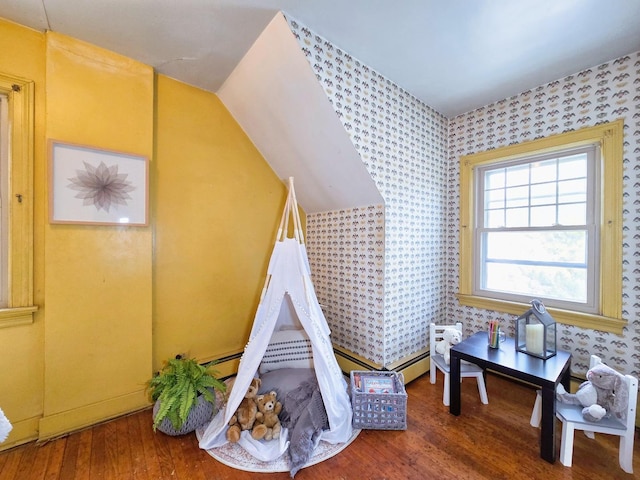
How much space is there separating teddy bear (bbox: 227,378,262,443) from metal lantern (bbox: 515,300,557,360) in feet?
6.15

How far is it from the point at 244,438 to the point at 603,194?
2.93 metres

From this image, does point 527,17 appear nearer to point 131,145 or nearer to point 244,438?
point 131,145

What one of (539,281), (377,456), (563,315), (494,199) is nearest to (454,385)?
(377,456)

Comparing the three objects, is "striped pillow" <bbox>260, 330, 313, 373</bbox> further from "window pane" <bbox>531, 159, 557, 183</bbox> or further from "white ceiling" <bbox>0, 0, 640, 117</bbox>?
"window pane" <bbox>531, 159, 557, 183</bbox>

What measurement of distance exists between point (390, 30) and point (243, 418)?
2.58m

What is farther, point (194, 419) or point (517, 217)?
point (517, 217)

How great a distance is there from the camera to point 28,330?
1614 mm

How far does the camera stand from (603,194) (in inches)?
74.8

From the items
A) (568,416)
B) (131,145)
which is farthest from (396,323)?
(131,145)

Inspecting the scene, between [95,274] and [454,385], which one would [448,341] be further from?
[95,274]

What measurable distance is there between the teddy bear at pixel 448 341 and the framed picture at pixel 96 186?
97.6 inches

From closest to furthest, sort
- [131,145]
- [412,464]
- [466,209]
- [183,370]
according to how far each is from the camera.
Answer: [412,464] → [183,370] → [131,145] → [466,209]

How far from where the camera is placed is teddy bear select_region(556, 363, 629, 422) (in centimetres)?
142

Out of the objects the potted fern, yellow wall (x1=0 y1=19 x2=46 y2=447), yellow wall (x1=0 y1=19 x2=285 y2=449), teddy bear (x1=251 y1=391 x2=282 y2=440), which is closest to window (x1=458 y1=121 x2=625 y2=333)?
teddy bear (x1=251 y1=391 x2=282 y2=440)
